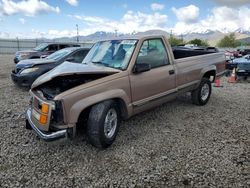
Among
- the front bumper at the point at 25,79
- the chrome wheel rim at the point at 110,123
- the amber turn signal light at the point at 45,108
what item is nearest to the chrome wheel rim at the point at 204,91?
the chrome wheel rim at the point at 110,123

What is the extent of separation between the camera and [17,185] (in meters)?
3.23

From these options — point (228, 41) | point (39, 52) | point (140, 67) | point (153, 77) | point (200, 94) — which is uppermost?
point (228, 41)

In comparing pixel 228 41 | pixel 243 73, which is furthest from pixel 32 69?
pixel 228 41

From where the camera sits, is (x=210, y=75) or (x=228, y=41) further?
(x=228, y=41)

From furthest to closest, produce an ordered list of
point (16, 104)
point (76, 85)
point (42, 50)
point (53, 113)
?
point (42, 50) → point (16, 104) → point (76, 85) → point (53, 113)

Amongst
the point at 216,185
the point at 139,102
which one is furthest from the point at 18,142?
the point at 216,185

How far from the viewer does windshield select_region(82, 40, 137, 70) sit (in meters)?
4.58

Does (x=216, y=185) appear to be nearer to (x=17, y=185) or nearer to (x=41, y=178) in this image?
(x=41, y=178)

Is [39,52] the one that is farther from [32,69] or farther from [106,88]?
[106,88]

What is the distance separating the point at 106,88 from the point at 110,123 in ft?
2.03

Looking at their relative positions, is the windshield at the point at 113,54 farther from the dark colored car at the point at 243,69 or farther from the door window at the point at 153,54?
the dark colored car at the point at 243,69

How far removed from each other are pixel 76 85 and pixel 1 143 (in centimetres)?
175

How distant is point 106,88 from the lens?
157 inches

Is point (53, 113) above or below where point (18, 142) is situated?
above
